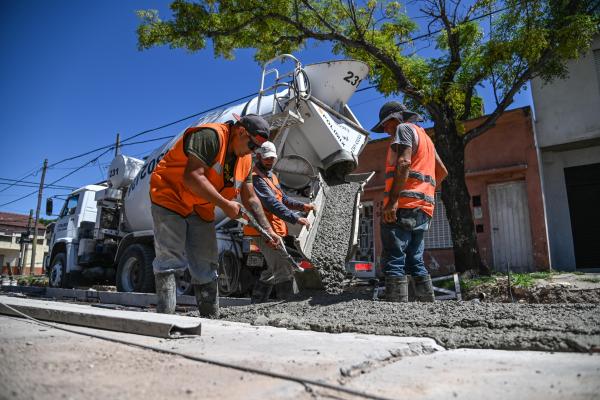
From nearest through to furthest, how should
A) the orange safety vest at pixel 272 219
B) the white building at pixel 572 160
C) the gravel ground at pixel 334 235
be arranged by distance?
the orange safety vest at pixel 272 219
the gravel ground at pixel 334 235
the white building at pixel 572 160

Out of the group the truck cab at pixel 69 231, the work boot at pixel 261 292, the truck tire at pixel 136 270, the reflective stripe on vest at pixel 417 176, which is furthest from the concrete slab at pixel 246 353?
the truck cab at pixel 69 231

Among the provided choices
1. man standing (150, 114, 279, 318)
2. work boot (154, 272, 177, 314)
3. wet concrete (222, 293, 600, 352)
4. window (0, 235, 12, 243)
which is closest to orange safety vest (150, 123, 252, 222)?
man standing (150, 114, 279, 318)

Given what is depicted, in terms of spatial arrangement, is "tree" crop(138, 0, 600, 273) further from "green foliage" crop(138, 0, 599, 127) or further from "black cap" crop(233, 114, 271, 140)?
"black cap" crop(233, 114, 271, 140)

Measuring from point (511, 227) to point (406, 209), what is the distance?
8305mm

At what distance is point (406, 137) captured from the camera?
379 cm

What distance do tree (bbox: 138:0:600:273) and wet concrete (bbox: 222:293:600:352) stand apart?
14.5ft

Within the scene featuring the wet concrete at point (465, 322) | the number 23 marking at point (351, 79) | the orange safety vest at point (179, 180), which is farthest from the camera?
the number 23 marking at point (351, 79)

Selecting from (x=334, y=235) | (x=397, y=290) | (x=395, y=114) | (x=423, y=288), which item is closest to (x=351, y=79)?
(x=334, y=235)

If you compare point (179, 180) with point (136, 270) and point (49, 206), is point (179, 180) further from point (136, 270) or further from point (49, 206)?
point (49, 206)

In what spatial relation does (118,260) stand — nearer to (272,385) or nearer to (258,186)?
(258,186)

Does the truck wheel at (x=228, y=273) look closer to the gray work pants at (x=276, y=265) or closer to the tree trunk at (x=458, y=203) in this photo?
the gray work pants at (x=276, y=265)

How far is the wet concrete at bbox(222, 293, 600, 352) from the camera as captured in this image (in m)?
1.96

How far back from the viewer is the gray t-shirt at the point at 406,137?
377 centimetres

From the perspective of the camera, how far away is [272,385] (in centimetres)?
134
